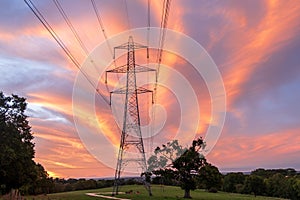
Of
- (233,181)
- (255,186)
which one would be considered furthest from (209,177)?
(233,181)

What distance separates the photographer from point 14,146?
157ft

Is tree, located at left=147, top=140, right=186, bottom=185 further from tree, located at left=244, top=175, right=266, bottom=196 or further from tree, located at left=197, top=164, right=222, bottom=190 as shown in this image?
tree, located at left=244, top=175, right=266, bottom=196

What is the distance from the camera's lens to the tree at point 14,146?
46.3 meters

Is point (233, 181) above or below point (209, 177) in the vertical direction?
above

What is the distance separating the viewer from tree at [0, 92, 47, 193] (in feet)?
152

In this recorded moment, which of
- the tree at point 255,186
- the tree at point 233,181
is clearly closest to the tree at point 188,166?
the tree at point 255,186

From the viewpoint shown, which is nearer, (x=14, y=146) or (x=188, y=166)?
(x=14, y=146)

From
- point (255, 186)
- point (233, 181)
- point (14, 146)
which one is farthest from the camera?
point (233, 181)

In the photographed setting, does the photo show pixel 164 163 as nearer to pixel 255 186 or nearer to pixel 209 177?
pixel 209 177

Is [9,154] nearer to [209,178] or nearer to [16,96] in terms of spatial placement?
[16,96]

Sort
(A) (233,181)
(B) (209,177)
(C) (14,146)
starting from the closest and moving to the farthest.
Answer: (C) (14,146)
(B) (209,177)
(A) (233,181)

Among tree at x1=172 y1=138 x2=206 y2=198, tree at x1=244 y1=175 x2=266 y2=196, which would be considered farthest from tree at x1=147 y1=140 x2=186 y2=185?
tree at x1=244 y1=175 x2=266 y2=196

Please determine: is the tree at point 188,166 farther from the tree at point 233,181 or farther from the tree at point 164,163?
the tree at point 233,181

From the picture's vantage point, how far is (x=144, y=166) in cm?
6072
